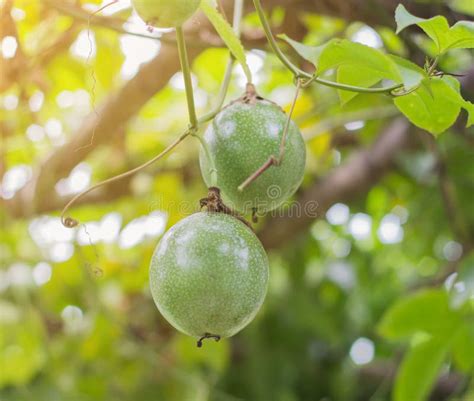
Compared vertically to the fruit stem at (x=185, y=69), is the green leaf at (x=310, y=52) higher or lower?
higher

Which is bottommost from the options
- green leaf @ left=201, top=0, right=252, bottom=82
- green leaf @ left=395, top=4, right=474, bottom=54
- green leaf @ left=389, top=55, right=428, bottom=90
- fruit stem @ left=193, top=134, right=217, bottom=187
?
fruit stem @ left=193, top=134, right=217, bottom=187

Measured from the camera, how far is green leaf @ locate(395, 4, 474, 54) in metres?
1.07

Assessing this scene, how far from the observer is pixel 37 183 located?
7.72ft

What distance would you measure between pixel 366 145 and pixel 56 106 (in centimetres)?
117

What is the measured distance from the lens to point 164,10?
0.95 metres

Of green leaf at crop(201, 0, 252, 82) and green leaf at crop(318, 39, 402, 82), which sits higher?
green leaf at crop(201, 0, 252, 82)

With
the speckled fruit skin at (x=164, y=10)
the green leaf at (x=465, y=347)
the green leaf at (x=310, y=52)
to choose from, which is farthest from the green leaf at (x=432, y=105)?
the green leaf at (x=465, y=347)

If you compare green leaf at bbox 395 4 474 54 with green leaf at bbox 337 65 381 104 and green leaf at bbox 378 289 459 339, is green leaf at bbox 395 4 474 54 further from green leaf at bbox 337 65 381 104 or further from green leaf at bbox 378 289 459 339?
green leaf at bbox 378 289 459 339

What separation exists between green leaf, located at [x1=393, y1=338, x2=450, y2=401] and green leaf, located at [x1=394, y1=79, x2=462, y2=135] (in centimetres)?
106

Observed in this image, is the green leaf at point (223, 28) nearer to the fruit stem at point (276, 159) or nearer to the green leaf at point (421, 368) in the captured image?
the fruit stem at point (276, 159)

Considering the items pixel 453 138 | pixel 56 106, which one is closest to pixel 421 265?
pixel 453 138

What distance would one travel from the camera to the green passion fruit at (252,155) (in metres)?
1.19

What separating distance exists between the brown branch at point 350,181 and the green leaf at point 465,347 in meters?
0.67

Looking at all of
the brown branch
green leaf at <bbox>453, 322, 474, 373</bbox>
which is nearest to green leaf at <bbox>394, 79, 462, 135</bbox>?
green leaf at <bbox>453, 322, 474, 373</bbox>
